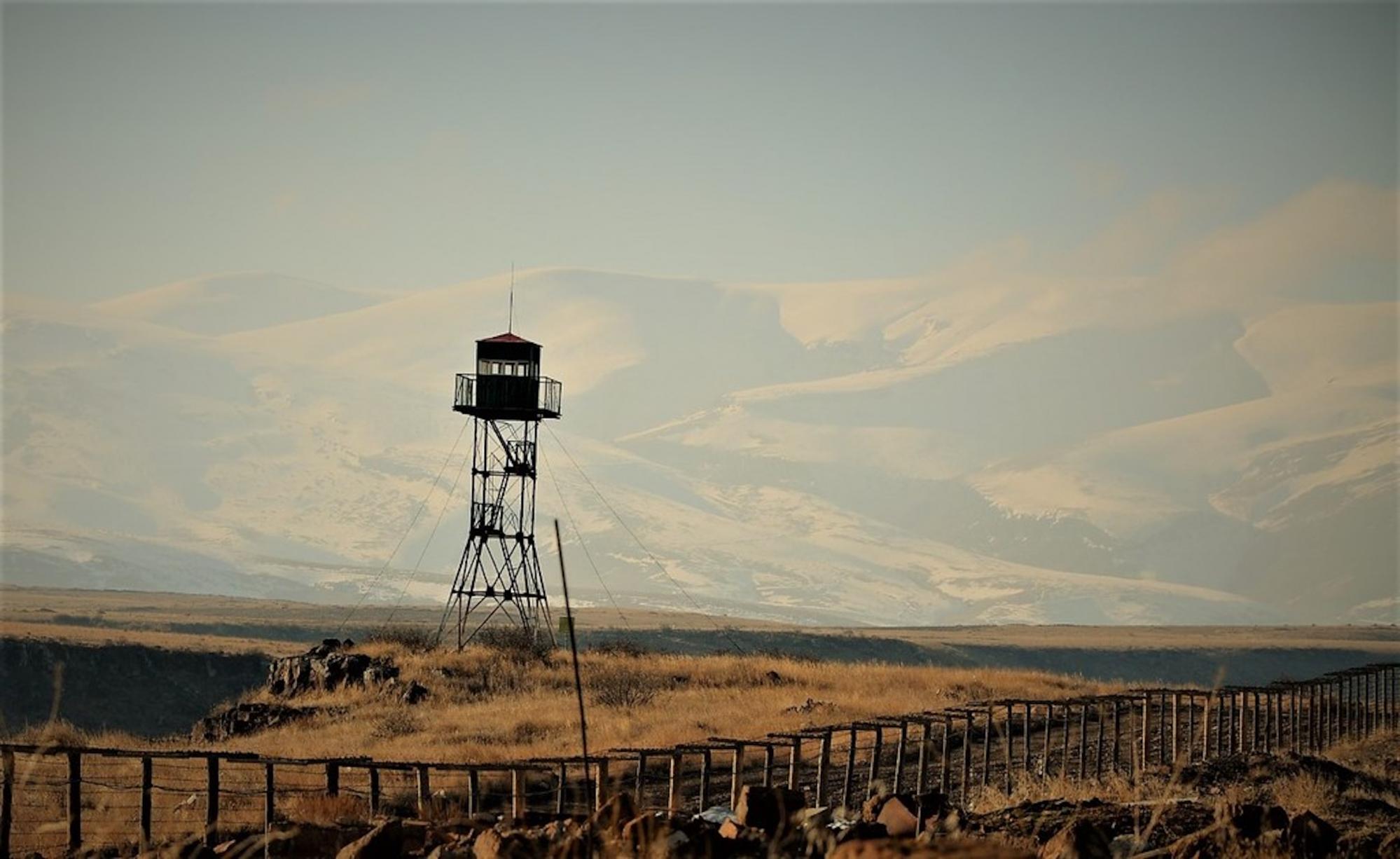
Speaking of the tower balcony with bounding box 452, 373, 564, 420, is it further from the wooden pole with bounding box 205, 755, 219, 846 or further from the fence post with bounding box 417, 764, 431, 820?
the wooden pole with bounding box 205, 755, 219, 846

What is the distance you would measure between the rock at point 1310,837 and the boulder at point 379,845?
7330 millimetres

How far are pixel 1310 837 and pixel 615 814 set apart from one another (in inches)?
232

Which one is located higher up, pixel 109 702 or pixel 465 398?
pixel 465 398

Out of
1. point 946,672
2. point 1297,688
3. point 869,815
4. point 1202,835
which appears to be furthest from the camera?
point 946,672

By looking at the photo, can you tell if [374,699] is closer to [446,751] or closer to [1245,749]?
[446,751]

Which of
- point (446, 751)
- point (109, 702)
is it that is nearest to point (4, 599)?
point (109, 702)

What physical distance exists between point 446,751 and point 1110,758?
1239cm

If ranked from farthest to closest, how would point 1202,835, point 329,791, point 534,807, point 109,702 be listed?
1. point 109,702
2. point 534,807
3. point 329,791
4. point 1202,835

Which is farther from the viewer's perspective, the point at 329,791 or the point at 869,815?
the point at 329,791

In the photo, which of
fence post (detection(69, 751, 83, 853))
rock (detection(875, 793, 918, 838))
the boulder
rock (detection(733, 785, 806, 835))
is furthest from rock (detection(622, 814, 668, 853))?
fence post (detection(69, 751, 83, 853))

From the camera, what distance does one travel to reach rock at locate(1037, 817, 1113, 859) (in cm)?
1552

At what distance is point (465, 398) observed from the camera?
60781 millimetres

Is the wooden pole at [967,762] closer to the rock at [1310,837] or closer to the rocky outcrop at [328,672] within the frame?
the rock at [1310,837]

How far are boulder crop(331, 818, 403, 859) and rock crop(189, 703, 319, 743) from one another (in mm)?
29334
